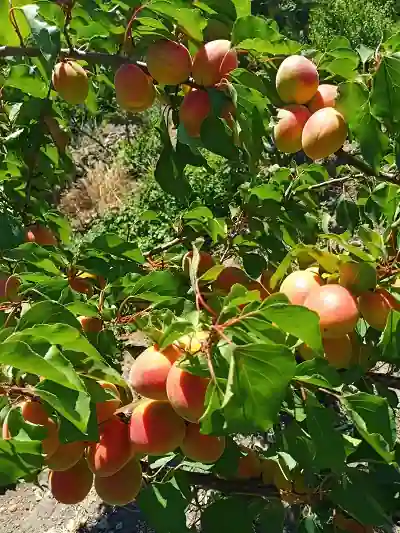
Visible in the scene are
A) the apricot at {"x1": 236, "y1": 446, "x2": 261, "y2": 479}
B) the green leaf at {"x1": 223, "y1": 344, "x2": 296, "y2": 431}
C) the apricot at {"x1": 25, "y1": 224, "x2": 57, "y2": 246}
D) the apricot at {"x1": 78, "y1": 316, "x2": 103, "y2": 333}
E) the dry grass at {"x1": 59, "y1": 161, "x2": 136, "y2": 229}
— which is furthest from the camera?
the dry grass at {"x1": 59, "y1": 161, "x2": 136, "y2": 229}

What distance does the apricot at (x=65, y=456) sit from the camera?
791 mm

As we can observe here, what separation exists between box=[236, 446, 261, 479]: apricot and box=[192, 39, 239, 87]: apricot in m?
0.66

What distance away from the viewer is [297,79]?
3.03 feet

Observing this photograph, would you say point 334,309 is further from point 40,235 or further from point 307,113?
point 40,235

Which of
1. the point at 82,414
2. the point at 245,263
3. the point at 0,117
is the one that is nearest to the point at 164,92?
the point at 245,263

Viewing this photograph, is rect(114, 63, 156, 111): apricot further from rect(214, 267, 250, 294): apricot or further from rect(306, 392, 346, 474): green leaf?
rect(306, 392, 346, 474): green leaf

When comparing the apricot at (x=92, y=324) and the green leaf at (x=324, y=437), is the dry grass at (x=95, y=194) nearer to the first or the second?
the apricot at (x=92, y=324)

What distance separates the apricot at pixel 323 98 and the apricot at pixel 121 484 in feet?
1.91

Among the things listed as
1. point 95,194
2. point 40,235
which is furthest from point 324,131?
point 95,194

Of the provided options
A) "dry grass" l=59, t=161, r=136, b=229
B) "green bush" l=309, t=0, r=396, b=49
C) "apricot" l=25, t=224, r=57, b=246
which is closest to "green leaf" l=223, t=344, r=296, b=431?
"apricot" l=25, t=224, r=57, b=246

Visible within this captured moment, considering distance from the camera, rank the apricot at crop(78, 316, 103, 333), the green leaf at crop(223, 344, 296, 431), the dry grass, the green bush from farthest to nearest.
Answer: the green bush → the dry grass → the apricot at crop(78, 316, 103, 333) → the green leaf at crop(223, 344, 296, 431)

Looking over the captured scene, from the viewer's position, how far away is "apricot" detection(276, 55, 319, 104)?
911mm

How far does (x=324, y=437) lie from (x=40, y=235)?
79 cm

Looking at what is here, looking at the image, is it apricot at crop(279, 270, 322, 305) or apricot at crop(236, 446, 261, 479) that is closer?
apricot at crop(279, 270, 322, 305)
